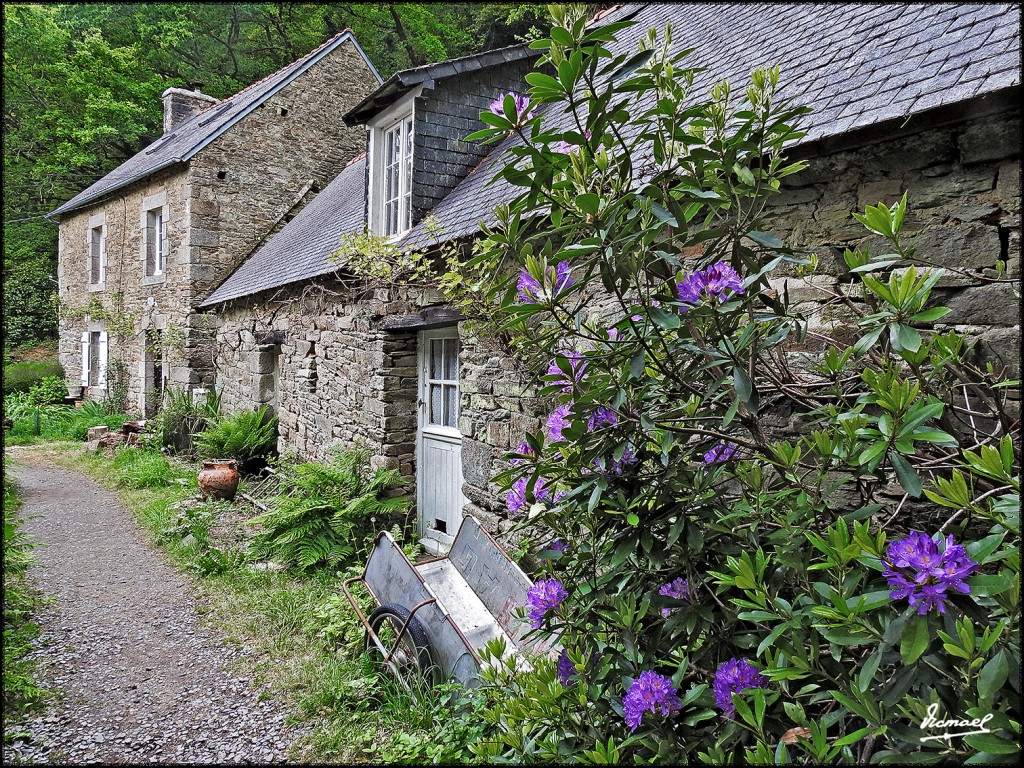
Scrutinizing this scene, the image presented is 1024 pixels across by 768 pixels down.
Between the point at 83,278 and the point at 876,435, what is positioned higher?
the point at 83,278

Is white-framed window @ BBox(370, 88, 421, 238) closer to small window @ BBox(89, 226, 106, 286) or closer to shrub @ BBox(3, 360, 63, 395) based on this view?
small window @ BBox(89, 226, 106, 286)

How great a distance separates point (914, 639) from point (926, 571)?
0.58 ft

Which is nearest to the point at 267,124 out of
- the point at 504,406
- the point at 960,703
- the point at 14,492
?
the point at 14,492

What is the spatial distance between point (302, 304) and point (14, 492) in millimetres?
4683

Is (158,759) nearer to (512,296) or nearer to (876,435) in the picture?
(512,296)

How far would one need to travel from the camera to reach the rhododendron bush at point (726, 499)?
1.51 metres

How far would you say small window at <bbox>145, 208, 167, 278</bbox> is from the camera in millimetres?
12922

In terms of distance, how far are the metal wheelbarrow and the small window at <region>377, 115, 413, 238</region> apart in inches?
149

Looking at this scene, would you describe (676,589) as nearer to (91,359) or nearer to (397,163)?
(397,163)

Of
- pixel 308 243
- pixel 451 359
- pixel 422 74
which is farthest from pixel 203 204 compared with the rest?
pixel 451 359

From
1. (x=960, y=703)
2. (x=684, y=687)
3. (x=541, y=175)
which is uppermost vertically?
(x=541, y=175)

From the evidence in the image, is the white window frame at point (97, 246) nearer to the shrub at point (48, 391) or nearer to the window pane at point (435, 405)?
the shrub at point (48, 391)

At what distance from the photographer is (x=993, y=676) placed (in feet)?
4.34

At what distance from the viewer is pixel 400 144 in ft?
21.3
